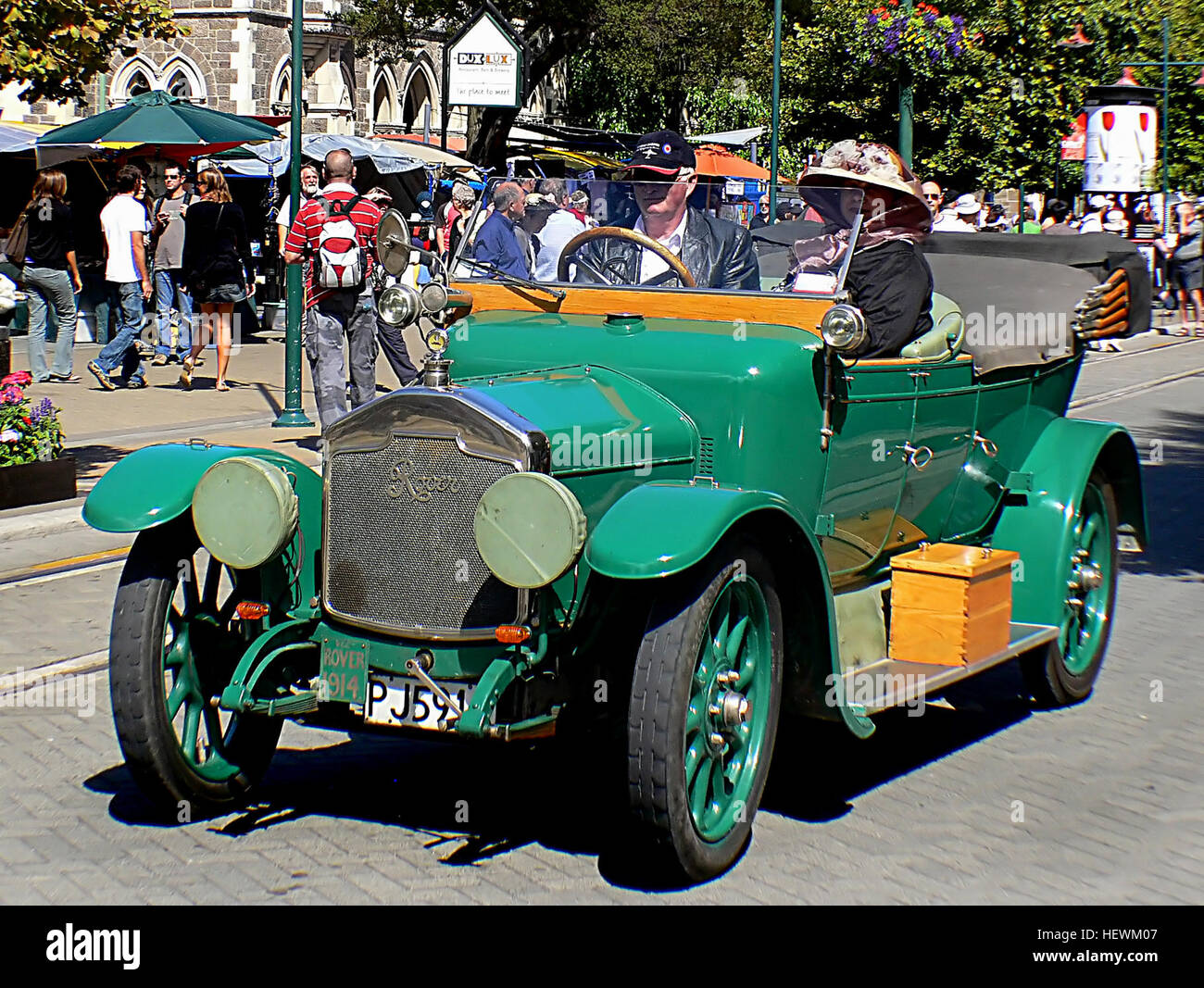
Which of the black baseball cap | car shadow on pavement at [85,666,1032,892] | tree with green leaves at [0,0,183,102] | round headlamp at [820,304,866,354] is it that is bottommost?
car shadow on pavement at [85,666,1032,892]

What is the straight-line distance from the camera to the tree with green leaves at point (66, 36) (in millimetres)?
8820

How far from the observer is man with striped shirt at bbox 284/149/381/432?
10695 mm

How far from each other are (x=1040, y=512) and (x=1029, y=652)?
55cm

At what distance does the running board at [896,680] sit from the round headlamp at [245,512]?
1.69 m

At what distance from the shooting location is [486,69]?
1573 cm

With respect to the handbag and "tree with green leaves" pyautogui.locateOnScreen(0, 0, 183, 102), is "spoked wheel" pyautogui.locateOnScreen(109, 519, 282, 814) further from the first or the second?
the handbag

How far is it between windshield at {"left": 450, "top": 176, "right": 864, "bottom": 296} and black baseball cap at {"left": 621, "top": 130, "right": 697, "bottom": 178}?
2.5 inches

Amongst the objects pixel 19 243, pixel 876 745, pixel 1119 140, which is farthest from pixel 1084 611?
pixel 1119 140

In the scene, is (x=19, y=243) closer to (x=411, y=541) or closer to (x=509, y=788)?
(x=509, y=788)

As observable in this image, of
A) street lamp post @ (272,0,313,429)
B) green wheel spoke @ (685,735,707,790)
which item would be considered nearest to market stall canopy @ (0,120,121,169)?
street lamp post @ (272,0,313,429)
